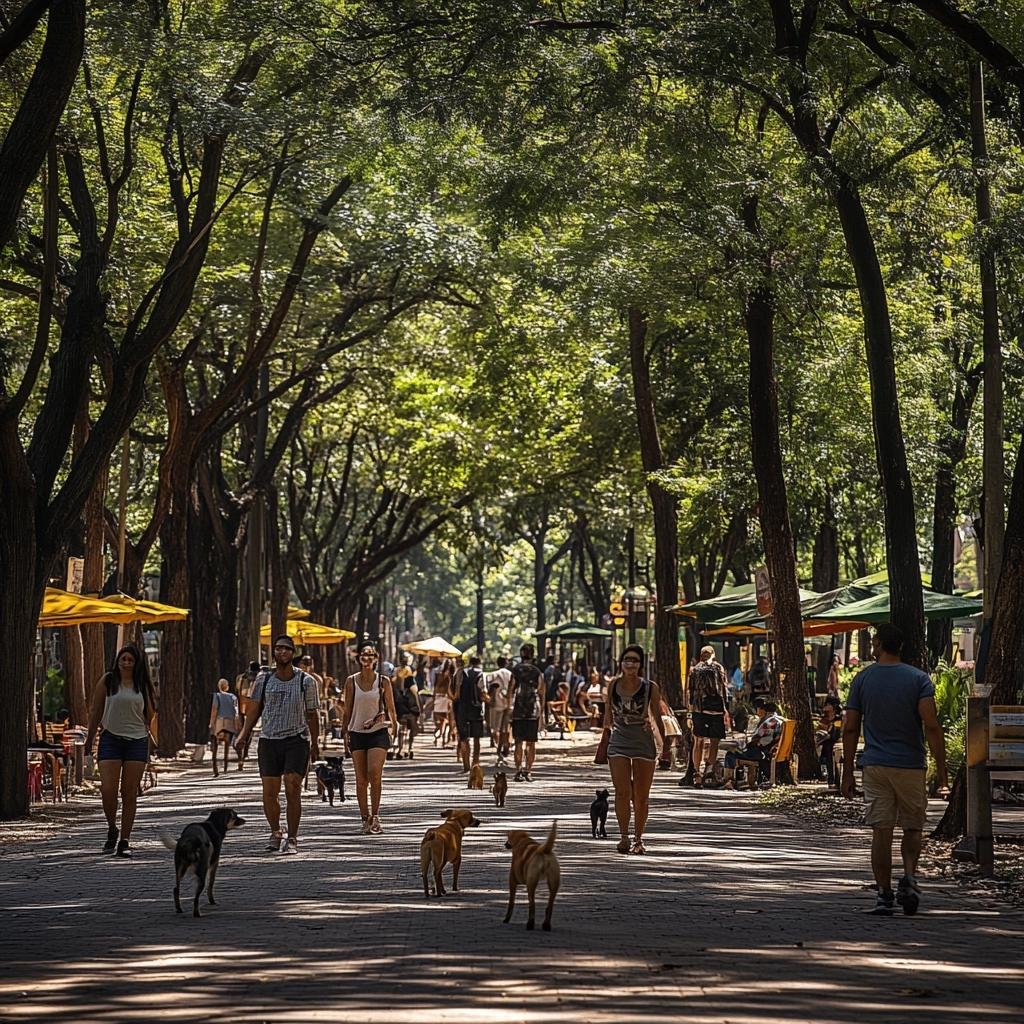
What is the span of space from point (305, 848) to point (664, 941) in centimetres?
638

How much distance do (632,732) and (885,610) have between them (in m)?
11.8

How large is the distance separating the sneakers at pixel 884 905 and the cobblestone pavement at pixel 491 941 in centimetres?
8

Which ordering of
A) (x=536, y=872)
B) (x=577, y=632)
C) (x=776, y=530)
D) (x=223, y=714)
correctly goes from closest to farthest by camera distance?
(x=536, y=872), (x=776, y=530), (x=223, y=714), (x=577, y=632)

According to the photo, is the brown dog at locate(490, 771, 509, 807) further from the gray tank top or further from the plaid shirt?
the gray tank top

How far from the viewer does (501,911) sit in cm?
1069

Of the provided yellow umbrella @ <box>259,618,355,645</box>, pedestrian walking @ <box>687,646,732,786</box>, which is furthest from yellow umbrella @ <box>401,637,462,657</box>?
pedestrian walking @ <box>687,646,732,786</box>

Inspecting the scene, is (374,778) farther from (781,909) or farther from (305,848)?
(781,909)

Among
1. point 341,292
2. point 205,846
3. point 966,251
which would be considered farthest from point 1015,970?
point 341,292

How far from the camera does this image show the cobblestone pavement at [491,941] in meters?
7.42

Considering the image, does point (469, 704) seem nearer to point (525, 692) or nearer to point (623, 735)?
point (525, 692)

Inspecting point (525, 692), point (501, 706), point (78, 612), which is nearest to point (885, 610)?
point (525, 692)

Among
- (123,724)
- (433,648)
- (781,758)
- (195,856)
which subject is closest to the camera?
(195,856)

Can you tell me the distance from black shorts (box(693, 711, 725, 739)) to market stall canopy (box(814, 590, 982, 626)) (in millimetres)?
2637

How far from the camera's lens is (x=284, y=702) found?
14.2m
